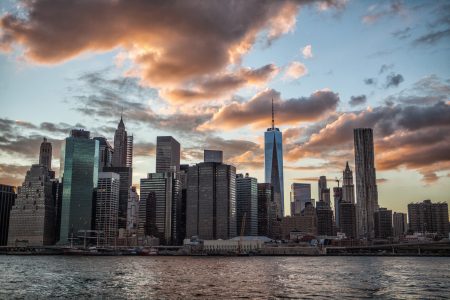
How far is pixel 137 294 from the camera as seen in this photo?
8838 centimetres

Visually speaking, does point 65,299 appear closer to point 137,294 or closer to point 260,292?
point 137,294

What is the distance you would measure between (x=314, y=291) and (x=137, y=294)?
3239 centimetres

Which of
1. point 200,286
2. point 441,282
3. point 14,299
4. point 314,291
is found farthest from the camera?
point 441,282

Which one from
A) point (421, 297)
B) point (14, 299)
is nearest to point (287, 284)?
point (421, 297)

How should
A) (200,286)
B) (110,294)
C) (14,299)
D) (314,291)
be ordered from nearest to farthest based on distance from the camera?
1. (14,299)
2. (110,294)
3. (314,291)
4. (200,286)

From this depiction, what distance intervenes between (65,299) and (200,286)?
3026cm

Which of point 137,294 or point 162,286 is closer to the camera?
point 137,294

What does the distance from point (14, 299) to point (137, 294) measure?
19938 millimetres

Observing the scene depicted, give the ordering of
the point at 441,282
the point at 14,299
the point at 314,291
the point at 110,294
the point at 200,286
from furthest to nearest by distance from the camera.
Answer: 1. the point at 441,282
2. the point at 200,286
3. the point at 314,291
4. the point at 110,294
5. the point at 14,299

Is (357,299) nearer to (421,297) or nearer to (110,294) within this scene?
(421,297)

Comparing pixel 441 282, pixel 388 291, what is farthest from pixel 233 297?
pixel 441 282

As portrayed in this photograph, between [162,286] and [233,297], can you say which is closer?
[233,297]

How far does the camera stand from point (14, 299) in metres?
79.7

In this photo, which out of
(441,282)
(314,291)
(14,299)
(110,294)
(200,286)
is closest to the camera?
(14,299)
